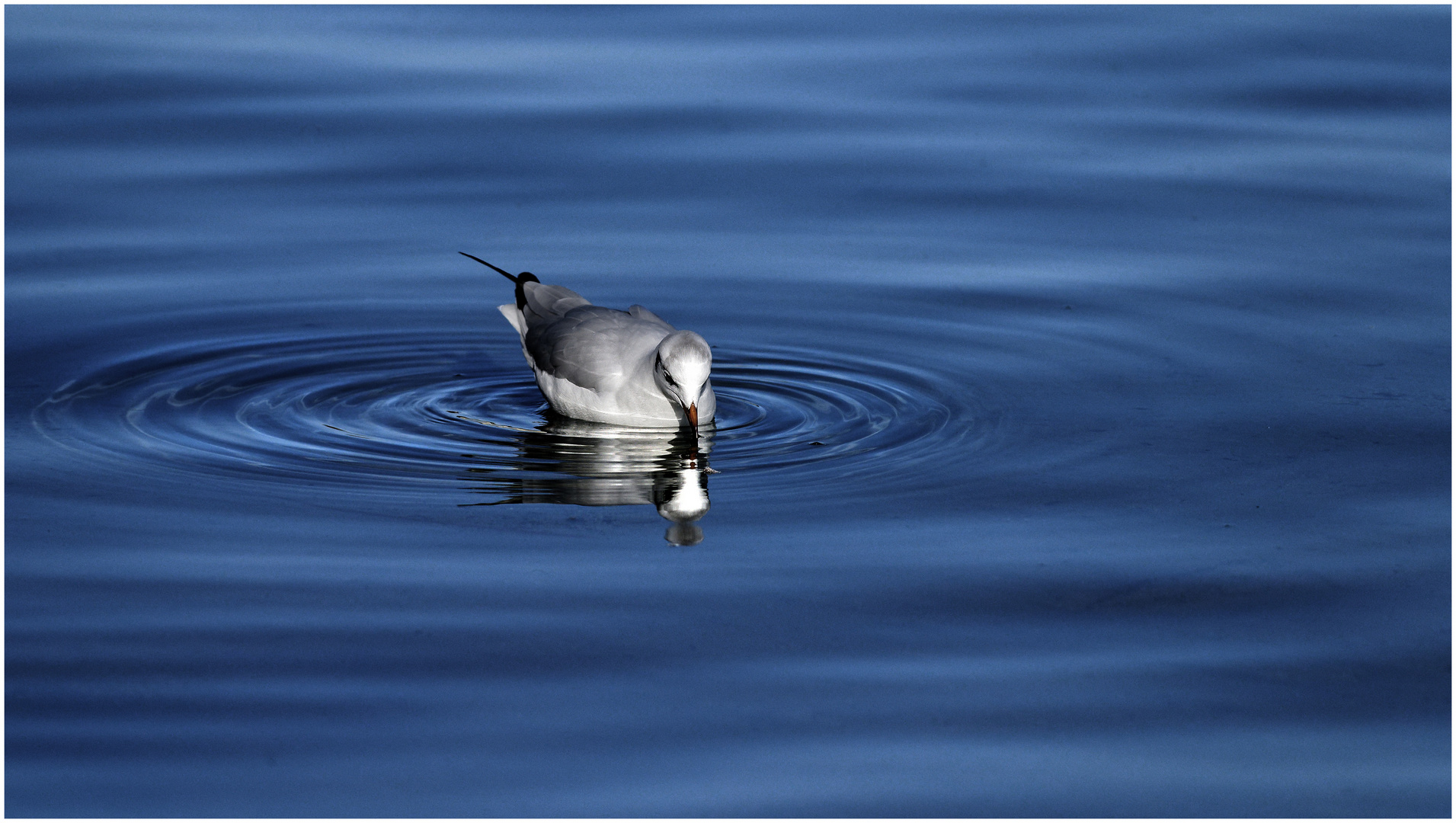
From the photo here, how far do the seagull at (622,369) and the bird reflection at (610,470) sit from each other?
9 cm

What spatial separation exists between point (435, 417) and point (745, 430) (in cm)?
150

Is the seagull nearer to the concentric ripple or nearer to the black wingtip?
the concentric ripple

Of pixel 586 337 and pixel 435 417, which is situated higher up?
pixel 586 337

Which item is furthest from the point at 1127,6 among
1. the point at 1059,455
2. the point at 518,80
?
the point at 1059,455

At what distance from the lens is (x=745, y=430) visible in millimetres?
9336

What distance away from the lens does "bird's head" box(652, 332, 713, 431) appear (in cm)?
905

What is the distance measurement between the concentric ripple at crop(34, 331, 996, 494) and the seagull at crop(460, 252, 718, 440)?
0.40 ft

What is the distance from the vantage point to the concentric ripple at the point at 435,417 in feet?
28.6

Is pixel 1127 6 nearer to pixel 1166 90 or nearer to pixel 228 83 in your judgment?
pixel 1166 90

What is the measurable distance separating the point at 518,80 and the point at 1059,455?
801cm

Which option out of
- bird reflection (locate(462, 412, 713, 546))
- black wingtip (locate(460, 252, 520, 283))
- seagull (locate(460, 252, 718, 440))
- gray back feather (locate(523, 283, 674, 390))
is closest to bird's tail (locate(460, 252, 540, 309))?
black wingtip (locate(460, 252, 520, 283))

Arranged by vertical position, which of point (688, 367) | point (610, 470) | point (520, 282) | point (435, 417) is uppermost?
point (520, 282)

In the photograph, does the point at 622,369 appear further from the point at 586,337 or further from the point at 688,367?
the point at 688,367

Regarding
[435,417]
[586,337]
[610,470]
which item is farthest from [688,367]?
[435,417]
